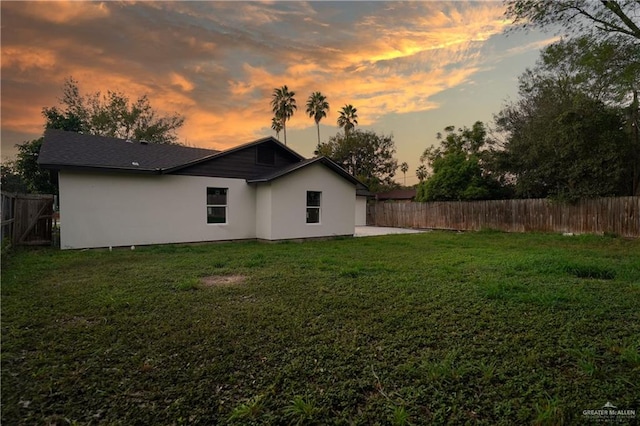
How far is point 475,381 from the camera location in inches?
89.9

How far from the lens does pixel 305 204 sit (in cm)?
1197

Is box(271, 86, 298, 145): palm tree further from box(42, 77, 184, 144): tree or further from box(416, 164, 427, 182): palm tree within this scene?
box(416, 164, 427, 182): palm tree

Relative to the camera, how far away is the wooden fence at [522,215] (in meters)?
12.4

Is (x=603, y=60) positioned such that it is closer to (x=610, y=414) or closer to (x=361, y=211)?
(x=610, y=414)

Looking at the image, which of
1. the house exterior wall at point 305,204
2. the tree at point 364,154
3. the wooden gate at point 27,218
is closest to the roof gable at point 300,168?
the house exterior wall at point 305,204

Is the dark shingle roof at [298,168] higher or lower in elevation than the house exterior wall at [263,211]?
higher

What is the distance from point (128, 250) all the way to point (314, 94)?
1207 inches

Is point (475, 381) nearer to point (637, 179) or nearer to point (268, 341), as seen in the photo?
point (268, 341)

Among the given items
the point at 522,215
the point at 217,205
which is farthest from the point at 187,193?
the point at 522,215

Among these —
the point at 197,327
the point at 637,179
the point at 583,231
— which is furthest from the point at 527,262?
the point at 637,179

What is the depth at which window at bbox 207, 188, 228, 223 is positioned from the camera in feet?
36.1

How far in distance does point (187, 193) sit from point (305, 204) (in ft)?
13.9

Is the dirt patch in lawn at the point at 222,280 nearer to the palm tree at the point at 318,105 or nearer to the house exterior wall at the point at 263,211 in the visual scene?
the house exterior wall at the point at 263,211

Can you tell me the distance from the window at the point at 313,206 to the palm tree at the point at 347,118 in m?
26.2
